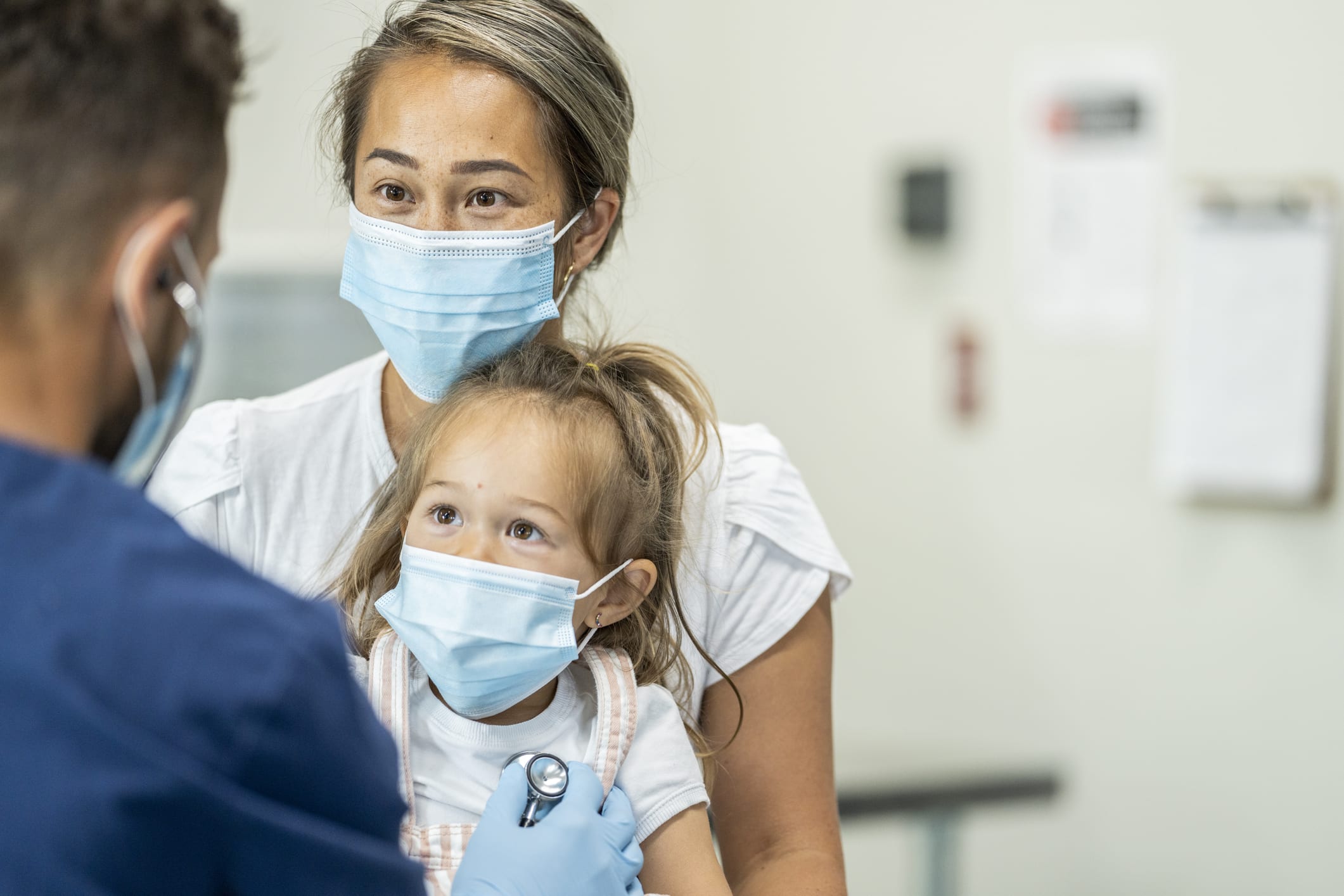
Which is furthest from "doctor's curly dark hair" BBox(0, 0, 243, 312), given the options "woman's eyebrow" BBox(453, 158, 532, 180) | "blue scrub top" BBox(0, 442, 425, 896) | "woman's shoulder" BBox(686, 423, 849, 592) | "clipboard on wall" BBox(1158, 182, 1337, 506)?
"clipboard on wall" BBox(1158, 182, 1337, 506)

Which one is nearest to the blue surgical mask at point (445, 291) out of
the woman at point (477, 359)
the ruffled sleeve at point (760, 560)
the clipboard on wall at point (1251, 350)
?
the woman at point (477, 359)

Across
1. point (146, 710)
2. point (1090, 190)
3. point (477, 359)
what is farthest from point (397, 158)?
point (1090, 190)

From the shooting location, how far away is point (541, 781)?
1.08m

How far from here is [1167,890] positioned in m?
2.78

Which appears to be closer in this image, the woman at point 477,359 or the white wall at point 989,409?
the woman at point 477,359

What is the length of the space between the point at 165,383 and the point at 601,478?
1.55 ft

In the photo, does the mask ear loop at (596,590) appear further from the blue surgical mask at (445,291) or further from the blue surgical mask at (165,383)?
the blue surgical mask at (165,383)

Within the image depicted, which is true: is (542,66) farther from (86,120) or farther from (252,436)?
(86,120)

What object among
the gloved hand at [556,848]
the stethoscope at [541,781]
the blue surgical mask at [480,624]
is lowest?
the gloved hand at [556,848]

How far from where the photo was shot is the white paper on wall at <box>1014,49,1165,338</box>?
108 inches

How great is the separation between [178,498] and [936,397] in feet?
6.87

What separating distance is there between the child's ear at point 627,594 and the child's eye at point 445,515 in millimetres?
152

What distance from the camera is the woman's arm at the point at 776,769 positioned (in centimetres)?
127

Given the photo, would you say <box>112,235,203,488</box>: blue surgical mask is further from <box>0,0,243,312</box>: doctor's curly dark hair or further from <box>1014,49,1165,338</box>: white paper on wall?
<box>1014,49,1165,338</box>: white paper on wall
